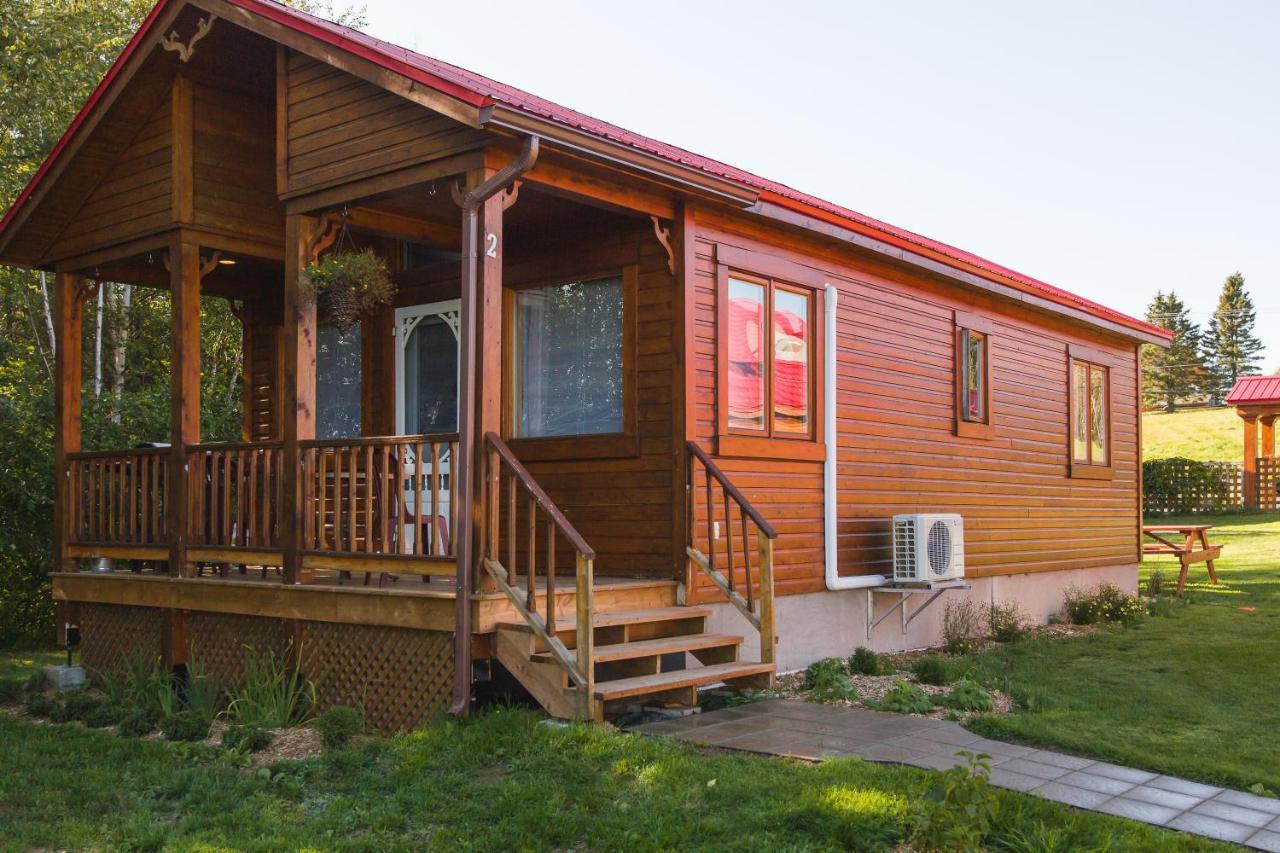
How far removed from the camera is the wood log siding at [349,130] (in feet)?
22.5

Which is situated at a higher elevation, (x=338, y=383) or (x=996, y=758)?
(x=338, y=383)

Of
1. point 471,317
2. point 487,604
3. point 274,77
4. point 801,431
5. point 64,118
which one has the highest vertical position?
point 64,118

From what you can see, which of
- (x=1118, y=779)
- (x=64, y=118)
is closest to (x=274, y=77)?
(x=1118, y=779)

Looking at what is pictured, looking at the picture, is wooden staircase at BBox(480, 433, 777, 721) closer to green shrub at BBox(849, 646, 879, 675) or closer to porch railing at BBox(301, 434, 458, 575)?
porch railing at BBox(301, 434, 458, 575)

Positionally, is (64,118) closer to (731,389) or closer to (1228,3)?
(731,389)

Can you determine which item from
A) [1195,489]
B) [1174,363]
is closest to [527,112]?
[1195,489]

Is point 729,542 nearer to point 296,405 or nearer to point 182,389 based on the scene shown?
point 296,405

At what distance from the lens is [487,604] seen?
6430 millimetres

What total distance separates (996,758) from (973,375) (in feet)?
21.2

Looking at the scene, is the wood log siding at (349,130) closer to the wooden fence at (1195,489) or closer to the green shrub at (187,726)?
the green shrub at (187,726)

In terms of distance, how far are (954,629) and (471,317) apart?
6.13m

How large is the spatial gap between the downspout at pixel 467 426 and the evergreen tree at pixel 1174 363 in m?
60.8

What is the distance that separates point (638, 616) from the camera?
7.05 m

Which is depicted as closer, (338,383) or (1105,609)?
(338,383)
